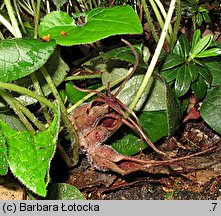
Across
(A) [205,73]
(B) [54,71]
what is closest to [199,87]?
(A) [205,73]

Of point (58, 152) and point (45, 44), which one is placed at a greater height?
point (45, 44)

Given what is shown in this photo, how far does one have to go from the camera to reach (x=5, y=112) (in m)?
0.93

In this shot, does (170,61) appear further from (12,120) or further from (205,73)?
(12,120)

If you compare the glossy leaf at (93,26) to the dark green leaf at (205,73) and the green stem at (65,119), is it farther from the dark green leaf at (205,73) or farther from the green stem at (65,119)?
the dark green leaf at (205,73)

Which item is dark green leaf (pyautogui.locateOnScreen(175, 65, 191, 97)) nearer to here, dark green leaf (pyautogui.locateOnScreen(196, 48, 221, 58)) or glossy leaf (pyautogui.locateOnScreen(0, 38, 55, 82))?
dark green leaf (pyautogui.locateOnScreen(196, 48, 221, 58))

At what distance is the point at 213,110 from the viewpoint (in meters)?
1.02

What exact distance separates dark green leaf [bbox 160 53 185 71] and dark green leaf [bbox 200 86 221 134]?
0.12 meters

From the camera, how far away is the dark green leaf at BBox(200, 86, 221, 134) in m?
1.01

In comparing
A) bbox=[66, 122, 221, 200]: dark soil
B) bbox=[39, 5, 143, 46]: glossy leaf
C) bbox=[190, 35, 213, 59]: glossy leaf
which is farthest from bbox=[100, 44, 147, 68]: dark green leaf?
bbox=[66, 122, 221, 200]: dark soil

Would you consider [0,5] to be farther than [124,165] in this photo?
Yes

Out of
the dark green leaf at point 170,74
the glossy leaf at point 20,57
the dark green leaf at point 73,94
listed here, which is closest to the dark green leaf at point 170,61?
the dark green leaf at point 170,74

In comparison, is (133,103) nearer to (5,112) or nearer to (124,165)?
(124,165)
